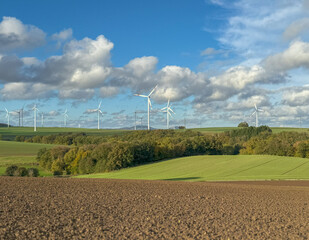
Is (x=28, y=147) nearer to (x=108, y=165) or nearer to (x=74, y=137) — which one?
(x=74, y=137)

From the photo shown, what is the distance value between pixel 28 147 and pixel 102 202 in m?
95.3

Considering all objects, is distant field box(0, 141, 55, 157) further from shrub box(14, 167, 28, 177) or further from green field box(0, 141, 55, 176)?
shrub box(14, 167, 28, 177)

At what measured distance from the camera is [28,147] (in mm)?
108438

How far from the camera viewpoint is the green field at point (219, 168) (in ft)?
194

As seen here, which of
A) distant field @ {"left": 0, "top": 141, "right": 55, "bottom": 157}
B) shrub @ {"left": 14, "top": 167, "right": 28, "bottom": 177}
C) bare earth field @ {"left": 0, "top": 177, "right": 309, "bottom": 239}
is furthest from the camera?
distant field @ {"left": 0, "top": 141, "right": 55, "bottom": 157}

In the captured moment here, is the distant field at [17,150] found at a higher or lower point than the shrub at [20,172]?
higher

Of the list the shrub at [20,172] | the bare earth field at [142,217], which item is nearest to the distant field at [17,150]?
the shrub at [20,172]

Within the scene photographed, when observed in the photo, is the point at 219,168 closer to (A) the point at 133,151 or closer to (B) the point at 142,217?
(A) the point at 133,151

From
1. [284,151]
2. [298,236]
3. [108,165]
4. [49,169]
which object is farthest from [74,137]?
[298,236]

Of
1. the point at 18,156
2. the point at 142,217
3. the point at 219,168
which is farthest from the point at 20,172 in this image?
the point at 142,217

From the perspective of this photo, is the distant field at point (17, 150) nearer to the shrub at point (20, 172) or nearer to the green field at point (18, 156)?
the green field at point (18, 156)

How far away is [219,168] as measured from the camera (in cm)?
6638

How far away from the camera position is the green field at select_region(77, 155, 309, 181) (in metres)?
59.2

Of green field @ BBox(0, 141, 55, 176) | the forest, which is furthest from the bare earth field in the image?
the forest
